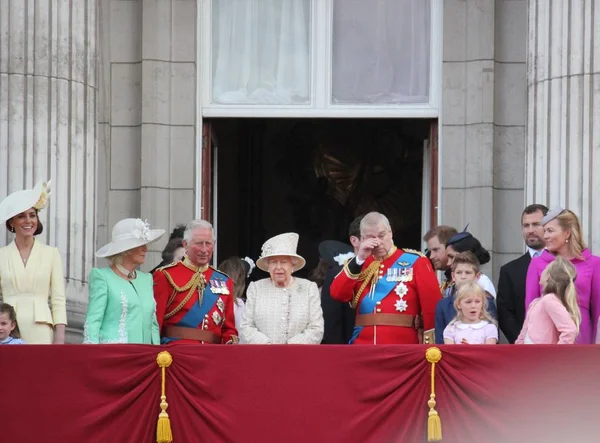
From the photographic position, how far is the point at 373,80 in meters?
16.7

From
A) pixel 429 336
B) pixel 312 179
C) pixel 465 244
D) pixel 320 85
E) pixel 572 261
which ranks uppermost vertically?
pixel 320 85

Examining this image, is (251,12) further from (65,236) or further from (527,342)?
(527,342)

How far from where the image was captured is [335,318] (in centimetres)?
1404

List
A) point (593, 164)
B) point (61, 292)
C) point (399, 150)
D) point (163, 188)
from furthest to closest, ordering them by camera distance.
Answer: point (399, 150)
point (163, 188)
point (593, 164)
point (61, 292)

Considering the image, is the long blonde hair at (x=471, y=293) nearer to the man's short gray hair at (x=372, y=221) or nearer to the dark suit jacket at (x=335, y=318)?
the man's short gray hair at (x=372, y=221)

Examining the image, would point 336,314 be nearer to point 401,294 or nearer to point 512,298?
point 401,294

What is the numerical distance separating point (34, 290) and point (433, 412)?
10.3 ft

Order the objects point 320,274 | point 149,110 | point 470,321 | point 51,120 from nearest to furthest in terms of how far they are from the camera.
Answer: point 470,321
point 320,274
point 51,120
point 149,110

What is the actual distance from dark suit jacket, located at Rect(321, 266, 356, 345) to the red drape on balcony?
1.69 metres

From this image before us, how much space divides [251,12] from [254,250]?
5179mm

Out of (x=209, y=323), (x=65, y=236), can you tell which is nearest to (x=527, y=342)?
(x=209, y=323)

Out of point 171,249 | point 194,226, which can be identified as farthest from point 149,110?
point 194,226

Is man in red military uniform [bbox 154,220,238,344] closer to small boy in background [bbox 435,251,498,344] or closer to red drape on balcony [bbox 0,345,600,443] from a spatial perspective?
red drape on balcony [bbox 0,345,600,443]

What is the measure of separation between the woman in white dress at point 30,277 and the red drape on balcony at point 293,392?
0.71 meters
